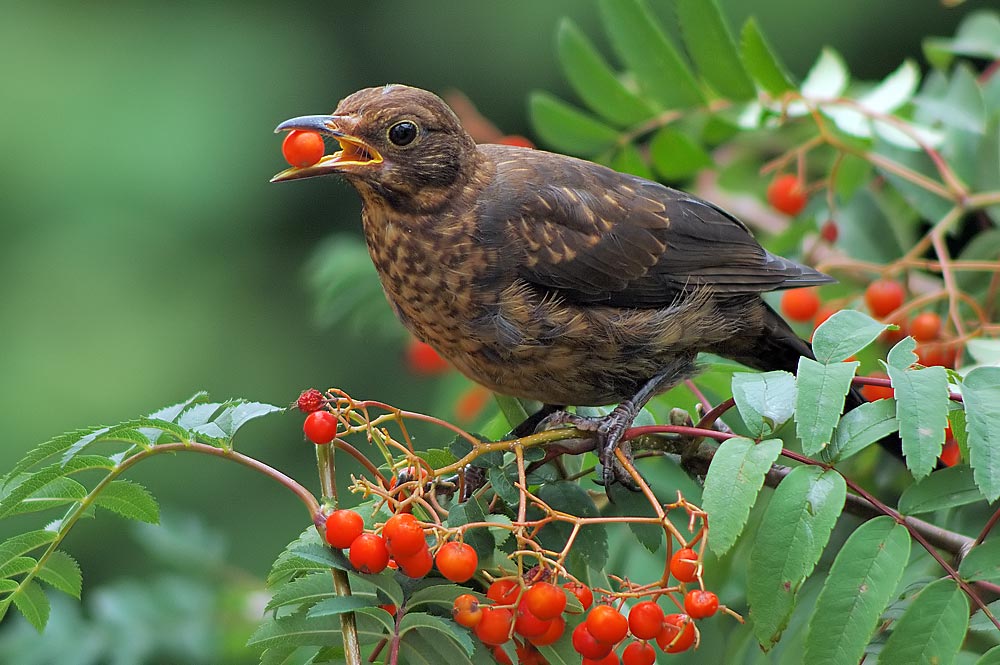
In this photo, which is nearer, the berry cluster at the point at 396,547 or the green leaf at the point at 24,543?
the berry cluster at the point at 396,547

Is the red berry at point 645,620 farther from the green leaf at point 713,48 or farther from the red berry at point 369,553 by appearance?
the green leaf at point 713,48

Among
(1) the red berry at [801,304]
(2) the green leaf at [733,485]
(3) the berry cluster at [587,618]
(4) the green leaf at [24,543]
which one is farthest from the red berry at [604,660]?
(1) the red berry at [801,304]

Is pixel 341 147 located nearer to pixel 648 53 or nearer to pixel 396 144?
pixel 396 144

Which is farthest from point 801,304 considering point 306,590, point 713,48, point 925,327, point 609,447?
point 306,590

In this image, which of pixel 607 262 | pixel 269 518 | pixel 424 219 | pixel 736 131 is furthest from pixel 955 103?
pixel 269 518

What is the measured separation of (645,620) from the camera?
1508 mm

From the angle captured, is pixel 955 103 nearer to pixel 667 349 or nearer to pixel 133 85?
pixel 667 349

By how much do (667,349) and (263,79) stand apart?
3.52 metres

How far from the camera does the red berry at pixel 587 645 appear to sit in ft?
4.99

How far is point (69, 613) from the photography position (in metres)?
2.63

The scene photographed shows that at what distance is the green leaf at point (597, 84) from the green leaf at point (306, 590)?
61.1 inches

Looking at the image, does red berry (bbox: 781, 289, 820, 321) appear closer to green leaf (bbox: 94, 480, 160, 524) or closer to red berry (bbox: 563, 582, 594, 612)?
red berry (bbox: 563, 582, 594, 612)

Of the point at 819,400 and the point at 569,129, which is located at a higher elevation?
the point at 569,129

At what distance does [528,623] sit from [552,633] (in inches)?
2.2
